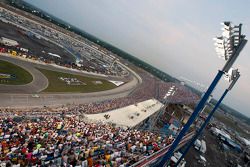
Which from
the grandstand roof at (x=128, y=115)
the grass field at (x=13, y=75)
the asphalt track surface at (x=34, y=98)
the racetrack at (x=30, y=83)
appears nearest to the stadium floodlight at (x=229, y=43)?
the grandstand roof at (x=128, y=115)

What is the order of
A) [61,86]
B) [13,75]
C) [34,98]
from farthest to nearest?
[61,86], [13,75], [34,98]

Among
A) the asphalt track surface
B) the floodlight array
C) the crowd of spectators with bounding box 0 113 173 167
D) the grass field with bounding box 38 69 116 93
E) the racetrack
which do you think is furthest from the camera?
the grass field with bounding box 38 69 116 93

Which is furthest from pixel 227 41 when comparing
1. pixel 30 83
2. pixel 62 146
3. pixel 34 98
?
pixel 30 83

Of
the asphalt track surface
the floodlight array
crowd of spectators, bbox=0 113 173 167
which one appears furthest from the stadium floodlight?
the asphalt track surface

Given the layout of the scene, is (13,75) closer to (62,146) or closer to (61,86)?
(61,86)

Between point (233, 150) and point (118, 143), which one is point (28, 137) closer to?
point (118, 143)

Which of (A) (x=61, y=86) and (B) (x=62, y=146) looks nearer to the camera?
(B) (x=62, y=146)

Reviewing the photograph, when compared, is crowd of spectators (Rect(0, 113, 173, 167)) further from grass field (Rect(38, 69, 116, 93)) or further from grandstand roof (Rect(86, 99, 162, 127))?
grass field (Rect(38, 69, 116, 93))
